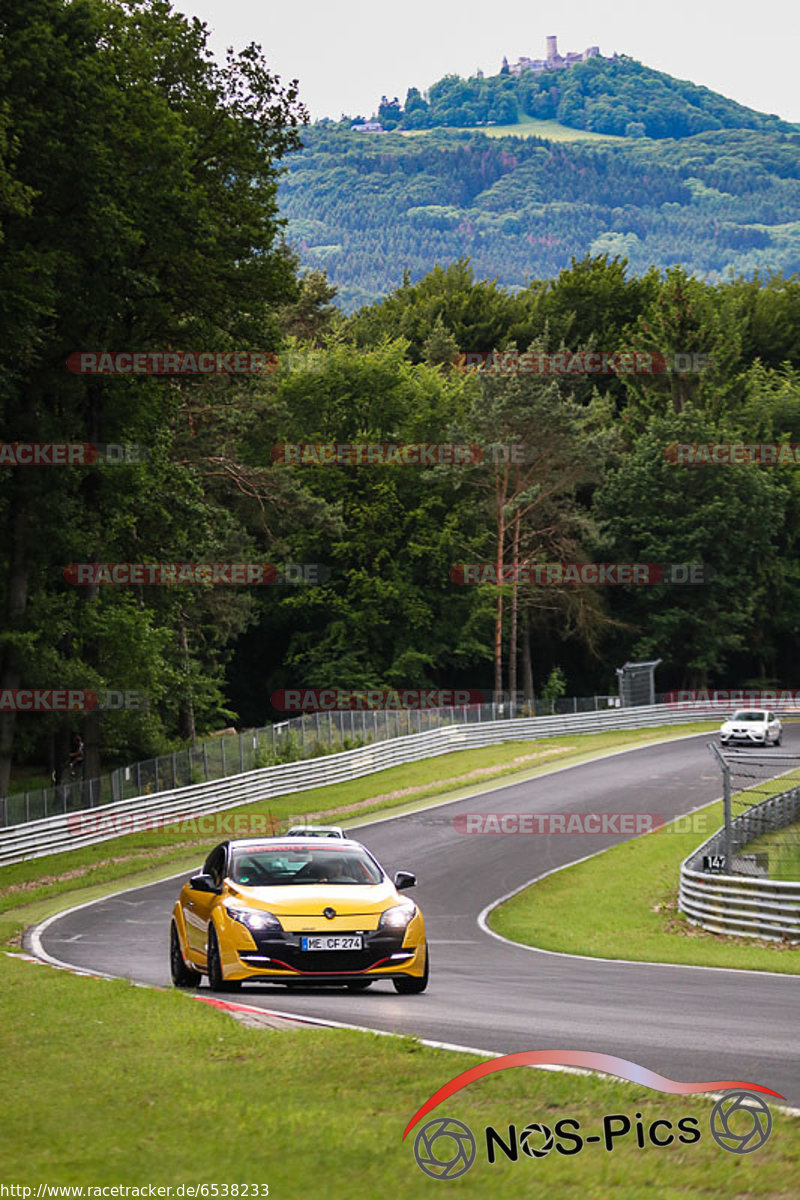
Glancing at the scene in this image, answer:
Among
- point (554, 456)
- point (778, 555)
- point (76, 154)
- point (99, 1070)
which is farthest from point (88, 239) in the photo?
point (778, 555)

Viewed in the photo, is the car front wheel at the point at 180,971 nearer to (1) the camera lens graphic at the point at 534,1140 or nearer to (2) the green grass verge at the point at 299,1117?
(2) the green grass verge at the point at 299,1117

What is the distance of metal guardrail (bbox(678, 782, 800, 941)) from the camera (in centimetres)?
2127

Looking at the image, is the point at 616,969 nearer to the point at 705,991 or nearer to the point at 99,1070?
the point at 705,991

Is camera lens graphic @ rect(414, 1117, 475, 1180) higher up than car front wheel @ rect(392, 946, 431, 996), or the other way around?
camera lens graphic @ rect(414, 1117, 475, 1180)

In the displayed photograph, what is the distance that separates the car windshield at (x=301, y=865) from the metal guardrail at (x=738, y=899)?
371 inches

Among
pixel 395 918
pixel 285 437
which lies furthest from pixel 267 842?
pixel 285 437

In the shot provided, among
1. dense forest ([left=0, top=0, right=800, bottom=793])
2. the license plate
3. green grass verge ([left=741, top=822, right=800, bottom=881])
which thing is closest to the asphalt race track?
the license plate

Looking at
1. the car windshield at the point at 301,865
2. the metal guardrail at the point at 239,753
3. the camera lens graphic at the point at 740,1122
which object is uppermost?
the camera lens graphic at the point at 740,1122

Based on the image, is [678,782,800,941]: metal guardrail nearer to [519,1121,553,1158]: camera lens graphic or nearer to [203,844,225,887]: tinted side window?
[203,844,225,887]: tinted side window

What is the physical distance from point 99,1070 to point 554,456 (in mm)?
62723

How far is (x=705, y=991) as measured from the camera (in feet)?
43.8

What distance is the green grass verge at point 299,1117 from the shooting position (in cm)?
576

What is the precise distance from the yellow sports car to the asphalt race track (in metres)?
0.26

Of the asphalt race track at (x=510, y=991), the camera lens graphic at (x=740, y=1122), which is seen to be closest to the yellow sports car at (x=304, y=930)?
the asphalt race track at (x=510, y=991)
